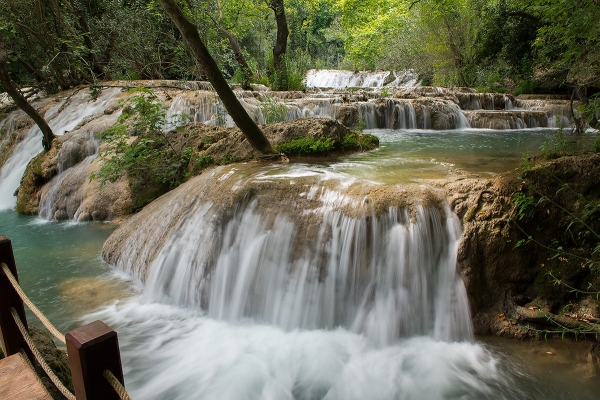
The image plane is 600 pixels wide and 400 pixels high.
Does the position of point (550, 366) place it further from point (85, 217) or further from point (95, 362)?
point (85, 217)

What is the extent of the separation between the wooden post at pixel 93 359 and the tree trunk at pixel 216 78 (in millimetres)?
5365

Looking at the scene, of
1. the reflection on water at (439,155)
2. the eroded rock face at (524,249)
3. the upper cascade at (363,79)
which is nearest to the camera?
the eroded rock face at (524,249)

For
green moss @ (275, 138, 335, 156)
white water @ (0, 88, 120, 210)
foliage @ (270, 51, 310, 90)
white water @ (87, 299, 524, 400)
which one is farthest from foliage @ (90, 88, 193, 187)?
foliage @ (270, 51, 310, 90)

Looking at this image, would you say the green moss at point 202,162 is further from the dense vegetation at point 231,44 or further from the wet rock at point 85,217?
the dense vegetation at point 231,44

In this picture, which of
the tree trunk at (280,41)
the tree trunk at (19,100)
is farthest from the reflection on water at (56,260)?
the tree trunk at (280,41)

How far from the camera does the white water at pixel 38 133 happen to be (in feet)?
37.3

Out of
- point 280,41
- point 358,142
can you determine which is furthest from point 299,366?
point 280,41

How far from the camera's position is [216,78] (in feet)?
21.9

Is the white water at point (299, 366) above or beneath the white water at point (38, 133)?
beneath

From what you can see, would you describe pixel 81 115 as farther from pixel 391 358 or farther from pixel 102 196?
pixel 391 358

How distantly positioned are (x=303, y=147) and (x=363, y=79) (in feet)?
68.9

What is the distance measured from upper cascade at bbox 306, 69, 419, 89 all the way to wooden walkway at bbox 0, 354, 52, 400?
2284cm

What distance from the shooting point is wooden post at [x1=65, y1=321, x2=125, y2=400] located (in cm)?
162

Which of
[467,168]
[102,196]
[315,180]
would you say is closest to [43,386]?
[315,180]
